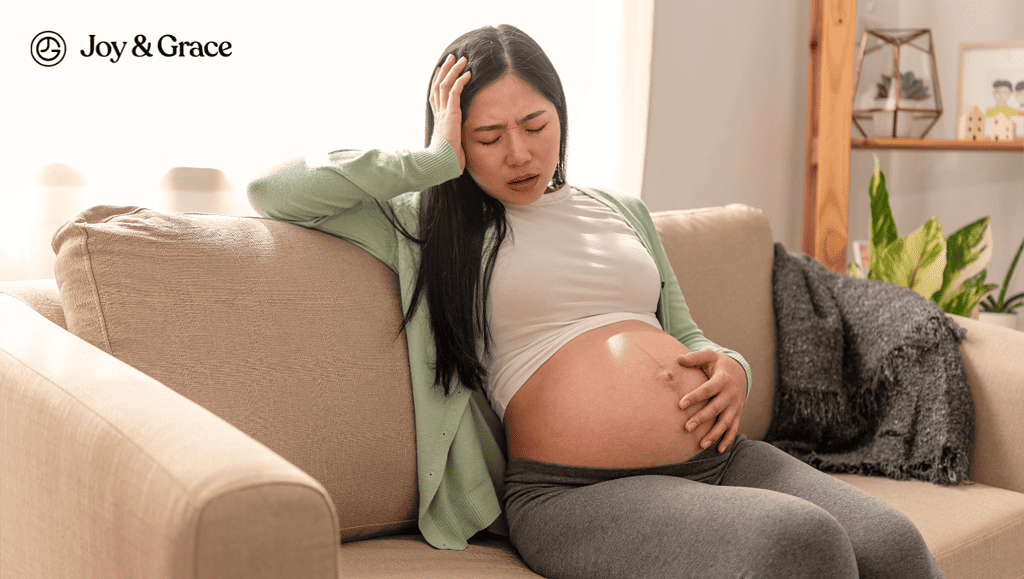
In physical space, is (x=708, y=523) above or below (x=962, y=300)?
below

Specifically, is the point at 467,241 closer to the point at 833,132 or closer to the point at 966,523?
the point at 966,523

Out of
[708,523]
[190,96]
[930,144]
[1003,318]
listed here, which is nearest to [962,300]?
[1003,318]

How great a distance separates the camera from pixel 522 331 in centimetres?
129

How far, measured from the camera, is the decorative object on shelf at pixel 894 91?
2670 millimetres

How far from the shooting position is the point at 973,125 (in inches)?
103

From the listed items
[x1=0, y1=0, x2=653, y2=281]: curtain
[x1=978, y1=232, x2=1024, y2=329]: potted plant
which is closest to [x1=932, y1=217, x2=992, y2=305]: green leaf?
[x1=978, y1=232, x2=1024, y2=329]: potted plant

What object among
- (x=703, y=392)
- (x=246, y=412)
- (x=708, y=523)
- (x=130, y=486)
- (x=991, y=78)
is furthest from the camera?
(x=991, y=78)

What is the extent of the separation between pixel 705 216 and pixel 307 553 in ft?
4.45

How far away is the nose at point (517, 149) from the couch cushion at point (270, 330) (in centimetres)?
25

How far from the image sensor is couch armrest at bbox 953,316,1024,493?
1.52 metres

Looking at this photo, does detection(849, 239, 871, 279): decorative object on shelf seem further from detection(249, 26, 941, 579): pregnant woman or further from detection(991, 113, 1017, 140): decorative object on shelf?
detection(249, 26, 941, 579): pregnant woman

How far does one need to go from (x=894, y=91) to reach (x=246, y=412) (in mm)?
2330

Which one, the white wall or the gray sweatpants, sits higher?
the white wall

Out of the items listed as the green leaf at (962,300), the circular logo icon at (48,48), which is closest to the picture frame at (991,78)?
the green leaf at (962,300)
